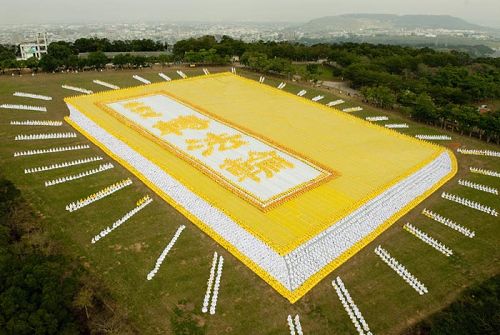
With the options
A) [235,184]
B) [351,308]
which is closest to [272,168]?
[235,184]

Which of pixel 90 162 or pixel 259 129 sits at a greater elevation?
pixel 259 129

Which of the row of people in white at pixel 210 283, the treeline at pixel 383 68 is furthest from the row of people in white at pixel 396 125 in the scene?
the row of people in white at pixel 210 283

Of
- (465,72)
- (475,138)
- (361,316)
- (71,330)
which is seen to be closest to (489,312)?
(361,316)

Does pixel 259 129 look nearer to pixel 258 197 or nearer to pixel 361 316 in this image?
pixel 258 197

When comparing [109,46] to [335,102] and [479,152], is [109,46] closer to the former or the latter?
[335,102]

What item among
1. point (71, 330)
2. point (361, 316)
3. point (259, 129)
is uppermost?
point (259, 129)

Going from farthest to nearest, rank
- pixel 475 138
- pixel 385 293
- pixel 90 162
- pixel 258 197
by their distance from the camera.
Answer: pixel 475 138 → pixel 90 162 → pixel 258 197 → pixel 385 293

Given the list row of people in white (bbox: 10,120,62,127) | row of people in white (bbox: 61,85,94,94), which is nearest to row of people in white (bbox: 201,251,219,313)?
row of people in white (bbox: 10,120,62,127)

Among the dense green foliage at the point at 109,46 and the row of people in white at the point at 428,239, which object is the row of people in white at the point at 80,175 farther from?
the dense green foliage at the point at 109,46
